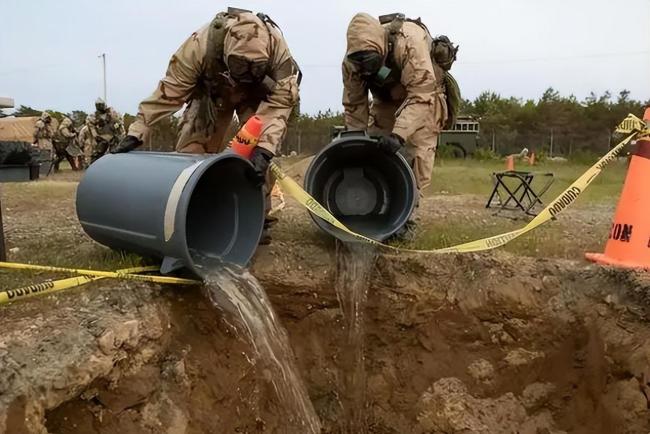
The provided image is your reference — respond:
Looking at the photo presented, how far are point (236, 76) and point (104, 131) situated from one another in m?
10.7

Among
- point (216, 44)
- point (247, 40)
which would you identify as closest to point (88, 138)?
point (216, 44)

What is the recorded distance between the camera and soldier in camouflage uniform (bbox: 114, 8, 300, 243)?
393 centimetres

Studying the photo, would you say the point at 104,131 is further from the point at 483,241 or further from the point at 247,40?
the point at 483,241

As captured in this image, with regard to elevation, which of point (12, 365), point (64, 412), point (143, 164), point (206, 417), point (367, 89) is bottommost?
point (206, 417)

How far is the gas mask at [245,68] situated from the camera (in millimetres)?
3902

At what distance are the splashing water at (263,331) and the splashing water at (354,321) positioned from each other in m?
0.25

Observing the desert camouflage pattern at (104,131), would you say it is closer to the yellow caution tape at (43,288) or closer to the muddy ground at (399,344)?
the muddy ground at (399,344)

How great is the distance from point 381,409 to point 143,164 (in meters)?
2.09

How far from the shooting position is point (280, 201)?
21.2 ft

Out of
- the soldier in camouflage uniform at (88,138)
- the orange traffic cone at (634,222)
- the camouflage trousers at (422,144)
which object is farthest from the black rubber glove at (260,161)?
the soldier in camouflage uniform at (88,138)

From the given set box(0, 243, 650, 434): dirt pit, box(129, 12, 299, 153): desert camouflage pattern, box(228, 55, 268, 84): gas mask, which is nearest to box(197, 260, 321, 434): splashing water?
box(0, 243, 650, 434): dirt pit

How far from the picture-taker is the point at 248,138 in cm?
387

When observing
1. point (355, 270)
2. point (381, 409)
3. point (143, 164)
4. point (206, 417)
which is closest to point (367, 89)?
point (355, 270)

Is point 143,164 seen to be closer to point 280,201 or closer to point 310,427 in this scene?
point 310,427
